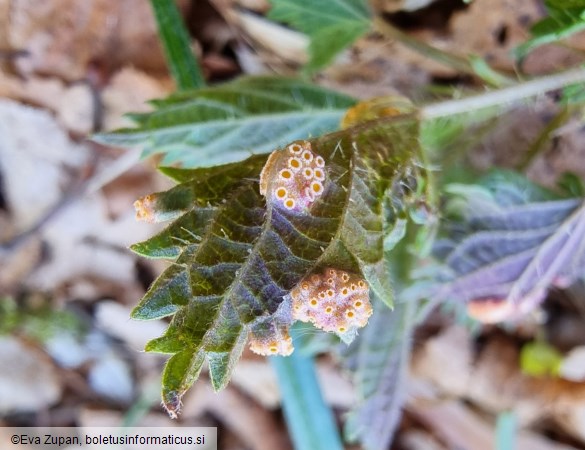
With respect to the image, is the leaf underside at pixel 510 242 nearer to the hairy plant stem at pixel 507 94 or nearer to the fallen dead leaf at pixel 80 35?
the hairy plant stem at pixel 507 94

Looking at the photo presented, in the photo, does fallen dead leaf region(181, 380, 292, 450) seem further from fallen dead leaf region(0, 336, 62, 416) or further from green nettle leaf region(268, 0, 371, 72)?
green nettle leaf region(268, 0, 371, 72)

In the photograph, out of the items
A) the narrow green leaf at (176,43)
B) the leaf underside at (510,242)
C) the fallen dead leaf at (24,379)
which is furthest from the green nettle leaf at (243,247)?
the fallen dead leaf at (24,379)

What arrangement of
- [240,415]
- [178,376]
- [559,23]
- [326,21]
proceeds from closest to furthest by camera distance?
[178,376]
[559,23]
[326,21]
[240,415]

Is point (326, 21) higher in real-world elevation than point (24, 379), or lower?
higher

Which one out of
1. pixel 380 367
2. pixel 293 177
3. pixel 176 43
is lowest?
pixel 380 367

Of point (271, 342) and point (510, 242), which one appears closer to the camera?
point (271, 342)

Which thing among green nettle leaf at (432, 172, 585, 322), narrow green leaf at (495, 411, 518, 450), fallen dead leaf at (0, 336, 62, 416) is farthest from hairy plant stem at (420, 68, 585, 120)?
fallen dead leaf at (0, 336, 62, 416)

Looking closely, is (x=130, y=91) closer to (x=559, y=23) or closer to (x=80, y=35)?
(x=80, y=35)

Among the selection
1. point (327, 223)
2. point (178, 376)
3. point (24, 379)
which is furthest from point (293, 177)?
point (24, 379)
